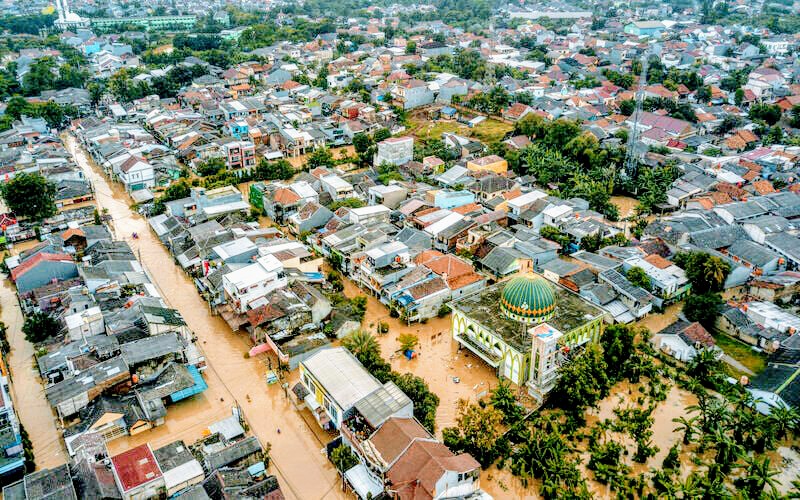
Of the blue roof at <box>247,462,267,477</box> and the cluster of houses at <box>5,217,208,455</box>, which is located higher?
the cluster of houses at <box>5,217,208,455</box>

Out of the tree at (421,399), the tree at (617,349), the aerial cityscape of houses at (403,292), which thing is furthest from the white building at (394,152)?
the tree at (421,399)

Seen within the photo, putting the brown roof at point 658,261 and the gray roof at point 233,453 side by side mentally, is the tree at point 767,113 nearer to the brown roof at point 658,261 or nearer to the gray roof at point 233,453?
the brown roof at point 658,261

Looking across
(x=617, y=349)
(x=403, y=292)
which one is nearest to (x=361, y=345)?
(x=403, y=292)

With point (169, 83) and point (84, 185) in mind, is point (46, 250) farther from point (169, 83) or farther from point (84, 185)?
point (169, 83)

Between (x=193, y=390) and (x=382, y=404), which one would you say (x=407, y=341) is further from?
(x=193, y=390)

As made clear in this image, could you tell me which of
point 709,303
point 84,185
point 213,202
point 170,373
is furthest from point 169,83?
point 709,303

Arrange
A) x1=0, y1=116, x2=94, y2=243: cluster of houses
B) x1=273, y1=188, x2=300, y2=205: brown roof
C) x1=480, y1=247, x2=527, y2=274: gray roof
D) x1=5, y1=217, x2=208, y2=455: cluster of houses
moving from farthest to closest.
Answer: x1=273, y1=188, x2=300, y2=205: brown roof < x1=0, y1=116, x2=94, y2=243: cluster of houses < x1=480, y1=247, x2=527, y2=274: gray roof < x1=5, y1=217, x2=208, y2=455: cluster of houses

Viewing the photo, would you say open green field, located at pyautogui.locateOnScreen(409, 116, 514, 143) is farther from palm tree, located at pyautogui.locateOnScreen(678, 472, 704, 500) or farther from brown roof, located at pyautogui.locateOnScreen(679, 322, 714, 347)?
palm tree, located at pyautogui.locateOnScreen(678, 472, 704, 500)

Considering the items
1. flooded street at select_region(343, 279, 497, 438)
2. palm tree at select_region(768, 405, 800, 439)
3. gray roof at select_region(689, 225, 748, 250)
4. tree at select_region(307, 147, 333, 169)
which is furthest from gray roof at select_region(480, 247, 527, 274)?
tree at select_region(307, 147, 333, 169)
